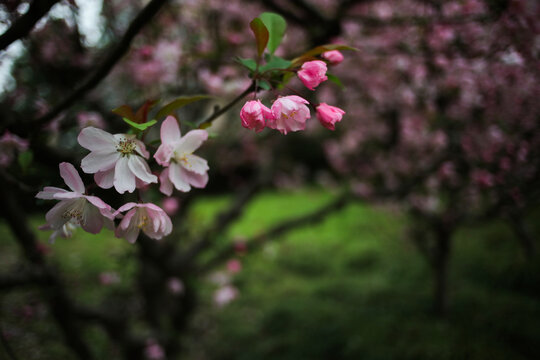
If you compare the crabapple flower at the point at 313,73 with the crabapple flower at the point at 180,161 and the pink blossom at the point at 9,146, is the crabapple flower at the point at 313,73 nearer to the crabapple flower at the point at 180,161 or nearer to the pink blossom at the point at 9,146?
the crabapple flower at the point at 180,161

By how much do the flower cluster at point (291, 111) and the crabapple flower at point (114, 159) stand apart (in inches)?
7.5

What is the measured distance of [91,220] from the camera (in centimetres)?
57

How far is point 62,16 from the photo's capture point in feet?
3.64

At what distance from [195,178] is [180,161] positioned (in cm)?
5

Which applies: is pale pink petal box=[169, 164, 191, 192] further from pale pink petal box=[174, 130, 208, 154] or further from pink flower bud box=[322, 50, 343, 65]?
pink flower bud box=[322, 50, 343, 65]

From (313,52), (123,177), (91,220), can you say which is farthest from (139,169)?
(313,52)

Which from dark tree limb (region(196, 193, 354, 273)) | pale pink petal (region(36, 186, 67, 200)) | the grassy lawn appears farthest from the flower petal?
dark tree limb (region(196, 193, 354, 273))

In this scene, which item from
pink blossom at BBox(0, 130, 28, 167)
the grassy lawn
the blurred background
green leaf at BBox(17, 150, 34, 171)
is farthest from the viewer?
the grassy lawn

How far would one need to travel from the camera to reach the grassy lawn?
2326mm

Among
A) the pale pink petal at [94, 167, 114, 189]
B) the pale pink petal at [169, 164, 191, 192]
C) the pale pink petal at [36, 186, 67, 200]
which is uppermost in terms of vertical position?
the pale pink petal at [36, 186, 67, 200]

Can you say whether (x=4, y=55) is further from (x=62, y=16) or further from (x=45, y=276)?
(x=45, y=276)

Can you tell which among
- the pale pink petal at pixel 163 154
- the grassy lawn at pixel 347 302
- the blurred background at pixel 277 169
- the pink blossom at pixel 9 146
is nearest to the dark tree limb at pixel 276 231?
the blurred background at pixel 277 169

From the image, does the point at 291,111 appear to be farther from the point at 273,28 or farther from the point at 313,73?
the point at 273,28

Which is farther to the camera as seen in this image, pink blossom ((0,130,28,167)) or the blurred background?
the blurred background
